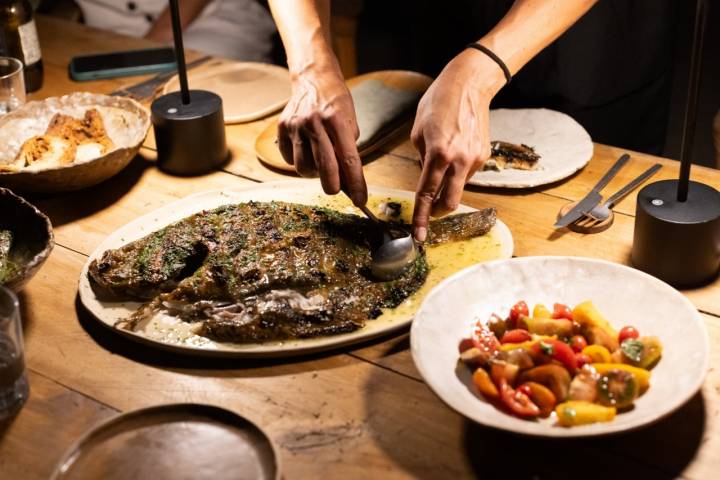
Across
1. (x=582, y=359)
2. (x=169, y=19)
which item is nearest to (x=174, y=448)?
(x=582, y=359)

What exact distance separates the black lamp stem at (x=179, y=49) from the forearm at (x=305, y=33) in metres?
0.28

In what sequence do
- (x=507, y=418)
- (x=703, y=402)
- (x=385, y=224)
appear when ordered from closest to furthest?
(x=507, y=418) → (x=703, y=402) → (x=385, y=224)

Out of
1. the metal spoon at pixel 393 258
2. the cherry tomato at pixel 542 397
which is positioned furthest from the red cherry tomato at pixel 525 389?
the metal spoon at pixel 393 258

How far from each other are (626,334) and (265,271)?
2.43 feet

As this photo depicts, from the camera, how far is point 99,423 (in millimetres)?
1389

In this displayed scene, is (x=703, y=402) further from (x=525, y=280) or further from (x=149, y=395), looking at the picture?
(x=149, y=395)

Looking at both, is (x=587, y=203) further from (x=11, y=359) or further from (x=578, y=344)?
(x=11, y=359)

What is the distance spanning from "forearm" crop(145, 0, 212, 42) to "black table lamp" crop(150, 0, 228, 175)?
5.72 feet

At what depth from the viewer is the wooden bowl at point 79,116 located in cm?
211

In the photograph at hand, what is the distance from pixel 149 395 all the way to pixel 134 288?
302mm

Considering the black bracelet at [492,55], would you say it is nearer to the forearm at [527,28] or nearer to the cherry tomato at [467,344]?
the forearm at [527,28]

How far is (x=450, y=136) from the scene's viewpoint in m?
1.77

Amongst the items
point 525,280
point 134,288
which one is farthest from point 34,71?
point 525,280

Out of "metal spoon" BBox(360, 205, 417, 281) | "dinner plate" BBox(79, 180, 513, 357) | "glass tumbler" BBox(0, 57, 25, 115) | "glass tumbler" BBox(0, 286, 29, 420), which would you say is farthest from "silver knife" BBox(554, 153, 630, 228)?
"glass tumbler" BBox(0, 57, 25, 115)
